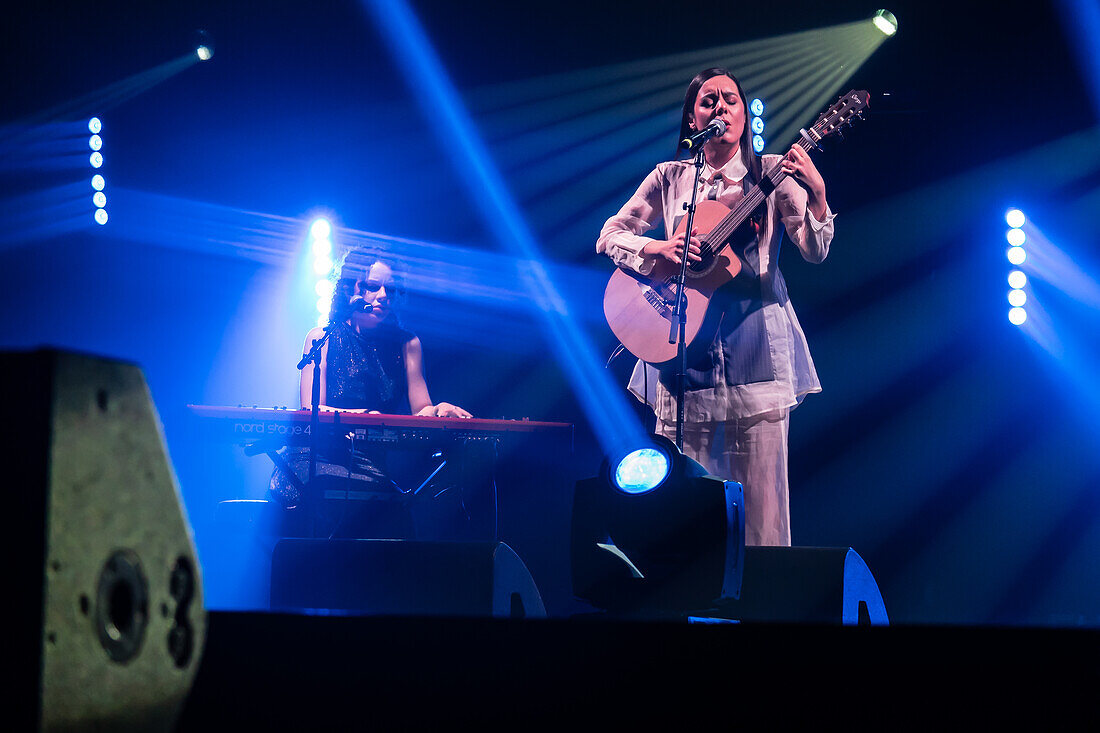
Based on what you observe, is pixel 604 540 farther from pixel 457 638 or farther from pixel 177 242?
pixel 177 242

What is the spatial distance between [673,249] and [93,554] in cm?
263

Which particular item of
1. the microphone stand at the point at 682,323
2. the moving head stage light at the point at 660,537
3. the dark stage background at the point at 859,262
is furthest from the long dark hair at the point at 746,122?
the moving head stage light at the point at 660,537

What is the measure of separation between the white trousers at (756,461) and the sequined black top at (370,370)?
5.00ft

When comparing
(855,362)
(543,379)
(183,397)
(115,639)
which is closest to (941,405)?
(855,362)

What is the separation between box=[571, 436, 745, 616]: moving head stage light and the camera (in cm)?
177

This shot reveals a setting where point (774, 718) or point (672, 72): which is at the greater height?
point (672, 72)

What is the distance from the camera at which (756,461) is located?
294cm

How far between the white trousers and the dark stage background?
40.7 inches

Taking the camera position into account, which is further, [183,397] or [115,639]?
[183,397]

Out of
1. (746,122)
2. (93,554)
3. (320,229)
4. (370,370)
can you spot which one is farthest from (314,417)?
(93,554)

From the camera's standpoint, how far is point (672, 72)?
15.6 ft

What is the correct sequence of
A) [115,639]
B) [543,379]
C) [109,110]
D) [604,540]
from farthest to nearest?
[109,110] < [543,379] < [604,540] < [115,639]

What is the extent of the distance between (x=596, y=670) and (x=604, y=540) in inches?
44.9

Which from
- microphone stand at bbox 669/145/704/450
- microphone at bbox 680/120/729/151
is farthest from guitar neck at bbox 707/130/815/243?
microphone at bbox 680/120/729/151
